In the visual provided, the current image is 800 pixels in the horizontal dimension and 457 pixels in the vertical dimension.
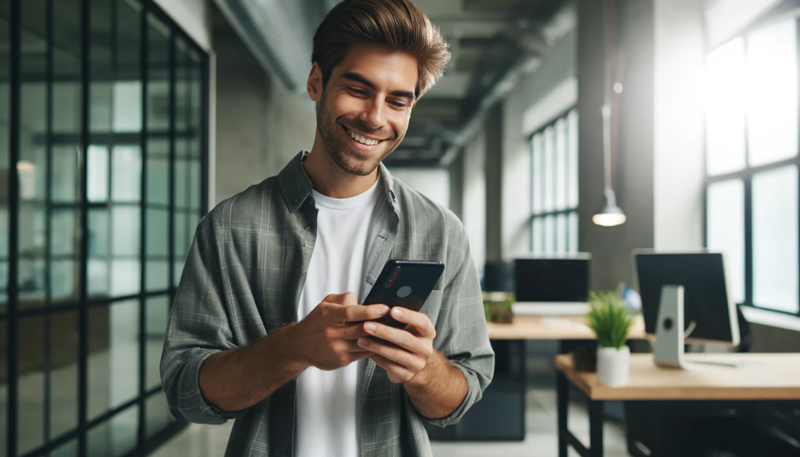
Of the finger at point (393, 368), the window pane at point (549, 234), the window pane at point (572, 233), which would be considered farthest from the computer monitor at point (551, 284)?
the window pane at point (549, 234)

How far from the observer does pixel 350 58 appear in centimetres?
105

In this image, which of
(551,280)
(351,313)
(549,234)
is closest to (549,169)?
(549,234)

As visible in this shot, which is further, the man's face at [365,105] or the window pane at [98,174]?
the window pane at [98,174]

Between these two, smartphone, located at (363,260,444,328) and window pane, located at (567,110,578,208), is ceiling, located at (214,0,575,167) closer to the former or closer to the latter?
window pane, located at (567,110,578,208)

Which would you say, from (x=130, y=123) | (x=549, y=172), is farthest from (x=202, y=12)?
(x=549, y=172)

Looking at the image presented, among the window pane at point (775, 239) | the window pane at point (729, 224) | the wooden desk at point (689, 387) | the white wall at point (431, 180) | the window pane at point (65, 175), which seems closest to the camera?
the wooden desk at point (689, 387)

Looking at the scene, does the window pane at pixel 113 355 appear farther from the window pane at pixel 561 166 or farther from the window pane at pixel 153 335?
the window pane at pixel 561 166

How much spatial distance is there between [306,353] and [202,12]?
465 centimetres

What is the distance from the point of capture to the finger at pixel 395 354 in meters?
0.84

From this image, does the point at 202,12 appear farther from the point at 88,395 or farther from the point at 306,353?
the point at 306,353

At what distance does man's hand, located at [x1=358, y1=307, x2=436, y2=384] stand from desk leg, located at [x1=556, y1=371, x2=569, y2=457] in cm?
212

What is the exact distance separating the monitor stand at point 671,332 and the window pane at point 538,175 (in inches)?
288

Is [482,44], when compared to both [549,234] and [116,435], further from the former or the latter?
[116,435]

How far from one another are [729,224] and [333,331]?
170 inches
